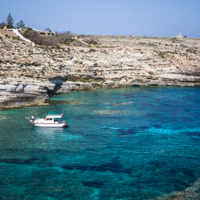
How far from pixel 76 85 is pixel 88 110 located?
23953 millimetres

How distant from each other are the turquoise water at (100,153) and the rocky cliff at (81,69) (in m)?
7.29

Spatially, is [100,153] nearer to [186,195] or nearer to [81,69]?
[186,195]

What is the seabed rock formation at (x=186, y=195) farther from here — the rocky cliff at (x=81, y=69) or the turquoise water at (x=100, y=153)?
the rocky cliff at (x=81, y=69)

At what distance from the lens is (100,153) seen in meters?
26.8

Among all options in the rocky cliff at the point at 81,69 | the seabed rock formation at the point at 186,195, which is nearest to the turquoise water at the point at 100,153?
the seabed rock formation at the point at 186,195

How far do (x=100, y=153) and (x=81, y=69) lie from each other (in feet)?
161

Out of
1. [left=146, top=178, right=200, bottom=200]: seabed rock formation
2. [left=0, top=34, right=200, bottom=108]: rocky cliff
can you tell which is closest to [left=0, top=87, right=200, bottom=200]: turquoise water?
[left=146, top=178, right=200, bottom=200]: seabed rock formation

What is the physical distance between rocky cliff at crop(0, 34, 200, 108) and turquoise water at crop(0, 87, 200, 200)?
7289 mm

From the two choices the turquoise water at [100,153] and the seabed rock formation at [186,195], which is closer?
the seabed rock formation at [186,195]

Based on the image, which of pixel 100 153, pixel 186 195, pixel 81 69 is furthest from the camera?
pixel 81 69

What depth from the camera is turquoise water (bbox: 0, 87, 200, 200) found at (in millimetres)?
20188

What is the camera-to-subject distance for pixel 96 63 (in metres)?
76.7

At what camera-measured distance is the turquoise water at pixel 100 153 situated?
66.2 feet

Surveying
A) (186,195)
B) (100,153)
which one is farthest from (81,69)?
(186,195)
